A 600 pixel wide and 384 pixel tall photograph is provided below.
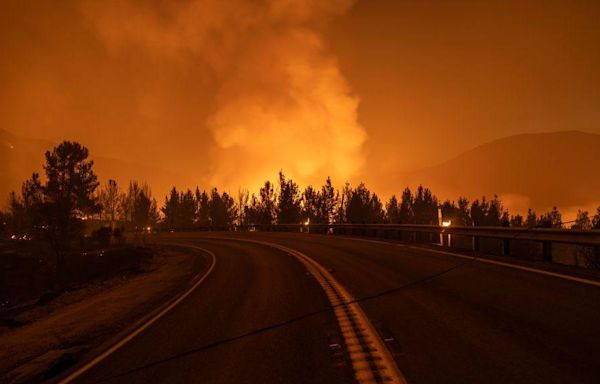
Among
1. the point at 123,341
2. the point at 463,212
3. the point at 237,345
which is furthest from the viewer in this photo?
the point at 463,212

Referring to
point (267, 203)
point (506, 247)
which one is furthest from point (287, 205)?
point (506, 247)

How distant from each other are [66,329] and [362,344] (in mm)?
6528

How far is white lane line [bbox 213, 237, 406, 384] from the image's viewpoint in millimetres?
4746

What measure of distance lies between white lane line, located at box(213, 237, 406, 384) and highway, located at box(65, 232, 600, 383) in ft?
0.19

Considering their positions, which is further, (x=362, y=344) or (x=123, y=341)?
(x=123, y=341)

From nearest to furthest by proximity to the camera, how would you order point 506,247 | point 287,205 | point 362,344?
point 362,344 < point 506,247 < point 287,205

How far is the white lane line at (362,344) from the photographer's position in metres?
4.75

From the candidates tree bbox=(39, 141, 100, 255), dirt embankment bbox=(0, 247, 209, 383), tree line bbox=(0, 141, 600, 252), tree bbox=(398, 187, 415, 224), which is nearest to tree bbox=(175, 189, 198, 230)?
tree line bbox=(0, 141, 600, 252)

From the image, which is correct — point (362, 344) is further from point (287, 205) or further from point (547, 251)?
point (287, 205)

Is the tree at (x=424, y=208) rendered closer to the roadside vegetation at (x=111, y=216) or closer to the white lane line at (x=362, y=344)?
the roadside vegetation at (x=111, y=216)

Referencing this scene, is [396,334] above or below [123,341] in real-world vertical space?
above

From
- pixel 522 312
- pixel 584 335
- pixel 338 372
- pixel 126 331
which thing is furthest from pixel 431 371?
pixel 126 331

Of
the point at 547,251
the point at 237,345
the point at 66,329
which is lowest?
the point at 66,329

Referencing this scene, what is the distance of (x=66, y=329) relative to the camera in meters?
9.44
